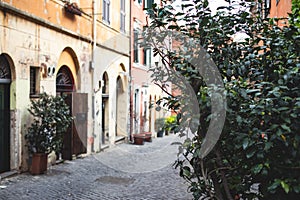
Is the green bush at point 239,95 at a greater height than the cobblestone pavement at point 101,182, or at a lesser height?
greater

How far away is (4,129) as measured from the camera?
8109mm

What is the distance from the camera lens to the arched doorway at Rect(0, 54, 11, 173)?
7988mm

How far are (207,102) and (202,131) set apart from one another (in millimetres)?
371

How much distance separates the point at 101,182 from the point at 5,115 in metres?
2.45

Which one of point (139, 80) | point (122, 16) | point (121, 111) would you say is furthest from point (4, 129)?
point (139, 80)

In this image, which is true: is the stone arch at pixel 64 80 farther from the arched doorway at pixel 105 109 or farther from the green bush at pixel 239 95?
the green bush at pixel 239 95

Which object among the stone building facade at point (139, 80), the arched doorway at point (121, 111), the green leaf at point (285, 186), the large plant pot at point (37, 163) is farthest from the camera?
the stone building facade at point (139, 80)

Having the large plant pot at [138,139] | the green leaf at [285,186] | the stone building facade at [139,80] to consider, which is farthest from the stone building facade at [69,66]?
the green leaf at [285,186]

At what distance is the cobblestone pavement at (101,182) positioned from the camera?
22.5 ft

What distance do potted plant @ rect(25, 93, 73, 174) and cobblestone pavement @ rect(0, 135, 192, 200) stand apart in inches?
14.8

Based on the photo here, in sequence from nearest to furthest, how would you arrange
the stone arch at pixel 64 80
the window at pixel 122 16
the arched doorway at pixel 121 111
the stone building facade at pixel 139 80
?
the stone arch at pixel 64 80, the window at pixel 122 16, the arched doorway at pixel 121 111, the stone building facade at pixel 139 80

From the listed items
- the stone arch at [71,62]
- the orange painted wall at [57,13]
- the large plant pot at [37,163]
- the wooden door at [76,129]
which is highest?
the orange painted wall at [57,13]

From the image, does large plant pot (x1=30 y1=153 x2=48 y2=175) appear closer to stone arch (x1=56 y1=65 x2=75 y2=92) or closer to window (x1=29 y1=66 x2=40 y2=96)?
window (x1=29 y1=66 x2=40 y2=96)

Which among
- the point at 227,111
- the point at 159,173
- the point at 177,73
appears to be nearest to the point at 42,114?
the point at 159,173
